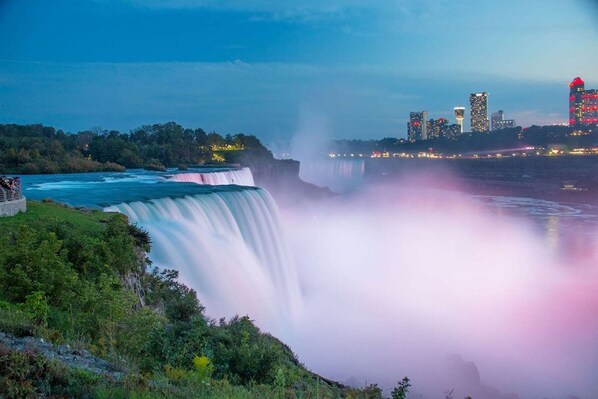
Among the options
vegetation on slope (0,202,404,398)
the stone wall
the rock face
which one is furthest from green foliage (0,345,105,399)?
the stone wall

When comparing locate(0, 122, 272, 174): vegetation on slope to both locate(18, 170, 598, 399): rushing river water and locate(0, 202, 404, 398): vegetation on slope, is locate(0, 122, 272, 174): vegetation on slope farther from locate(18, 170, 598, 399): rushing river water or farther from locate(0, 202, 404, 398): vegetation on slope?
locate(0, 202, 404, 398): vegetation on slope

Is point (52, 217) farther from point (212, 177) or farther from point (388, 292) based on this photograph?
point (212, 177)

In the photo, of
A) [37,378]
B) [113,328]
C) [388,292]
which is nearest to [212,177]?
[388,292]

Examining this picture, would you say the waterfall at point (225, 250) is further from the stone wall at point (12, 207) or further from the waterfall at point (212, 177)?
the waterfall at point (212, 177)

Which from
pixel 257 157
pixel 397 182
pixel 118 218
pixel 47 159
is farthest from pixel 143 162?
pixel 397 182

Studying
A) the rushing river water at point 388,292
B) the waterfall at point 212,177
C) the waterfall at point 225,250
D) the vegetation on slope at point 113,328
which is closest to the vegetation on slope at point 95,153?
the waterfall at point 212,177
